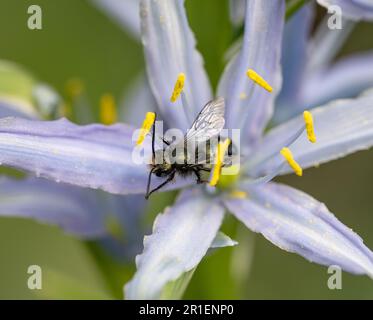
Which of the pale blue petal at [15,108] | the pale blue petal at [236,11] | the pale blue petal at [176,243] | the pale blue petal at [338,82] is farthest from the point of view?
the pale blue petal at [338,82]

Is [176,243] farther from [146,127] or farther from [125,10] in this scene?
[125,10]

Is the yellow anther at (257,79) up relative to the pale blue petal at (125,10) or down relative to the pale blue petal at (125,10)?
down

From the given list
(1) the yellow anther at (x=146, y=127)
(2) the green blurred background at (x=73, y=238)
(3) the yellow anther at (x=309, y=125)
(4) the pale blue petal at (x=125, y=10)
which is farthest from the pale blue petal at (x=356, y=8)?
(2) the green blurred background at (x=73, y=238)

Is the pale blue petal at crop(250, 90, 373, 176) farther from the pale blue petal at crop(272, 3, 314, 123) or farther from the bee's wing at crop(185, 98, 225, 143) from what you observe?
the pale blue petal at crop(272, 3, 314, 123)

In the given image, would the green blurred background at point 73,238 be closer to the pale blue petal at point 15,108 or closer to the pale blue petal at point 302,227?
the pale blue petal at point 15,108

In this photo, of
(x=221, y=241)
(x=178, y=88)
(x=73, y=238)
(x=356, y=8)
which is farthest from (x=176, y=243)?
(x=73, y=238)

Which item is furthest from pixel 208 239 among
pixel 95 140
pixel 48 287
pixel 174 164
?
pixel 48 287
